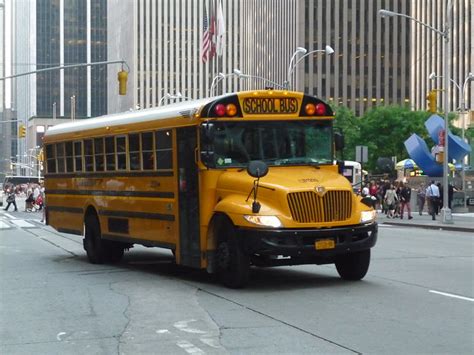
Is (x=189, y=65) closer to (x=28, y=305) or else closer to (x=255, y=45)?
(x=255, y=45)

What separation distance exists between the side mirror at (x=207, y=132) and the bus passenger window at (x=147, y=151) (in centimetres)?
189

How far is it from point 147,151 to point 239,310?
456 centimetres

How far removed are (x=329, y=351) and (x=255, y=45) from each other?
12500 cm

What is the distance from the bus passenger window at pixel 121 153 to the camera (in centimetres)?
1429

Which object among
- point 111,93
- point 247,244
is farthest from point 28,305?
point 111,93

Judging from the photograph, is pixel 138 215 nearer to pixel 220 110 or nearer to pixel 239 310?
pixel 220 110

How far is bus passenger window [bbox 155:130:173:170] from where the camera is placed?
41.5ft

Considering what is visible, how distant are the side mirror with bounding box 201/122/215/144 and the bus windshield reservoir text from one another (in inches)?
24.6

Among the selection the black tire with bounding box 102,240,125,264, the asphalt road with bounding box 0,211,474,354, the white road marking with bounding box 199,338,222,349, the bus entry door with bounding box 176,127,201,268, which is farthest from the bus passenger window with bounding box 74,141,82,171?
the white road marking with bounding box 199,338,222,349

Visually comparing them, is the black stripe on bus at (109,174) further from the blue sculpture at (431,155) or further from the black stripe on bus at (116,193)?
the blue sculpture at (431,155)

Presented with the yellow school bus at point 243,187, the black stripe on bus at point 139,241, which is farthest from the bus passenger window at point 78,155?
the yellow school bus at point 243,187

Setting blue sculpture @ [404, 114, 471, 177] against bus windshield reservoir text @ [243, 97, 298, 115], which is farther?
blue sculpture @ [404, 114, 471, 177]

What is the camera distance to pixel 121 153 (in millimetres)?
14477

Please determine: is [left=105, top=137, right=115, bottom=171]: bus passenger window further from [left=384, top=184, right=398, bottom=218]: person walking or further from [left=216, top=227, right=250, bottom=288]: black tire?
[left=384, top=184, right=398, bottom=218]: person walking
